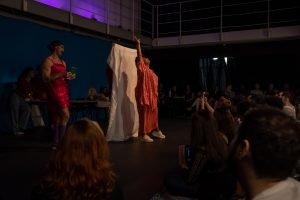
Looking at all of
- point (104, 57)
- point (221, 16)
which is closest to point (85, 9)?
point (104, 57)

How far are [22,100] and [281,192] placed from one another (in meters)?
5.73

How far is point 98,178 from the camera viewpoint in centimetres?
133

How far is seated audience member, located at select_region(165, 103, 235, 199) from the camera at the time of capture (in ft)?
7.77

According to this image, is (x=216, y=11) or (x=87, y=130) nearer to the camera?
(x=87, y=130)

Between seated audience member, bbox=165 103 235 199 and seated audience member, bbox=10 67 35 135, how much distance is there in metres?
4.14

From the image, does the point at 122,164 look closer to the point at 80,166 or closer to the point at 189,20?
the point at 80,166

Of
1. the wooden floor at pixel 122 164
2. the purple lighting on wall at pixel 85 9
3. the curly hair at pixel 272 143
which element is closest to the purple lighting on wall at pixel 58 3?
the purple lighting on wall at pixel 85 9

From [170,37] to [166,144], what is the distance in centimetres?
549

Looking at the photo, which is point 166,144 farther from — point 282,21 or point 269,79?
point 269,79

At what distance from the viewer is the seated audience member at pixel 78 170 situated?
130cm

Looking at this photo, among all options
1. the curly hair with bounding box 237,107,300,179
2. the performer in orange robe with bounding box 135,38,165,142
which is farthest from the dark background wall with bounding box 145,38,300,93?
the curly hair with bounding box 237,107,300,179

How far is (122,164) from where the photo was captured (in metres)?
3.27

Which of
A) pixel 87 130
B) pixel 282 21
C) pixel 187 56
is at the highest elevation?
pixel 282 21

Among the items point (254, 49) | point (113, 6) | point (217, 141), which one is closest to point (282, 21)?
point (254, 49)
